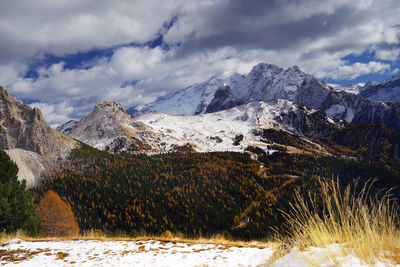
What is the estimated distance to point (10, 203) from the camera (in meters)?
23.0

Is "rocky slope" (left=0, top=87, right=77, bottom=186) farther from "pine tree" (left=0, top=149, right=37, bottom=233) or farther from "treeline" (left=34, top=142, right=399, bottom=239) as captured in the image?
"pine tree" (left=0, top=149, right=37, bottom=233)

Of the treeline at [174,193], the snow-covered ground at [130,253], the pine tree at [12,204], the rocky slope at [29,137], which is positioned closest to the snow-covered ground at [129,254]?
the snow-covered ground at [130,253]

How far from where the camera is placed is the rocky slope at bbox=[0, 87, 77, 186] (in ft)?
506

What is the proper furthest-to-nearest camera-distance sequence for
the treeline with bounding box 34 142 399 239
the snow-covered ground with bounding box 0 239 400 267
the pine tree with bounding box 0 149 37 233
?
1. the treeline with bounding box 34 142 399 239
2. the pine tree with bounding box 0 149 37 233
3. the snow-covered ground with bounding box 0 239 400 267

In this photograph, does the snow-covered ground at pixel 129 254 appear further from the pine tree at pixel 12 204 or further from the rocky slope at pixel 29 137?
the rocky slope at pixel 29 137

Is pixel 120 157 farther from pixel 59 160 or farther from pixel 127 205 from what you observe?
pixel 127 205

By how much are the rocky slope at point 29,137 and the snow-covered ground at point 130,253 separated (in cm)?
16839

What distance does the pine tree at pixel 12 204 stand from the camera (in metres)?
22.0

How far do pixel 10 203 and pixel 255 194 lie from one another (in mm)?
144554

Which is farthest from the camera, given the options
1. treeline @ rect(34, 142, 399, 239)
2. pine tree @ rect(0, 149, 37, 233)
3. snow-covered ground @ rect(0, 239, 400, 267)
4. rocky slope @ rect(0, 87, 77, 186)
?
rocky slope @ rect(0, 87, 77, 186)

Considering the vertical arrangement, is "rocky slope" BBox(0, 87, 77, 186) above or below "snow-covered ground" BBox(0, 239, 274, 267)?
above

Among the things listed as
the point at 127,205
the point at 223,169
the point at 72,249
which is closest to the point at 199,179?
the point at 223,169

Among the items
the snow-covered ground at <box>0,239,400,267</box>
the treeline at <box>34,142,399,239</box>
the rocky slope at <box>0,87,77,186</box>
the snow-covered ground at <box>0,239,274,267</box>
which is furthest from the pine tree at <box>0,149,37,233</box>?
the rocky slope at <box>0,87,77,186</box>

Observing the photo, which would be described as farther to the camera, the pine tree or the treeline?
the treeline
